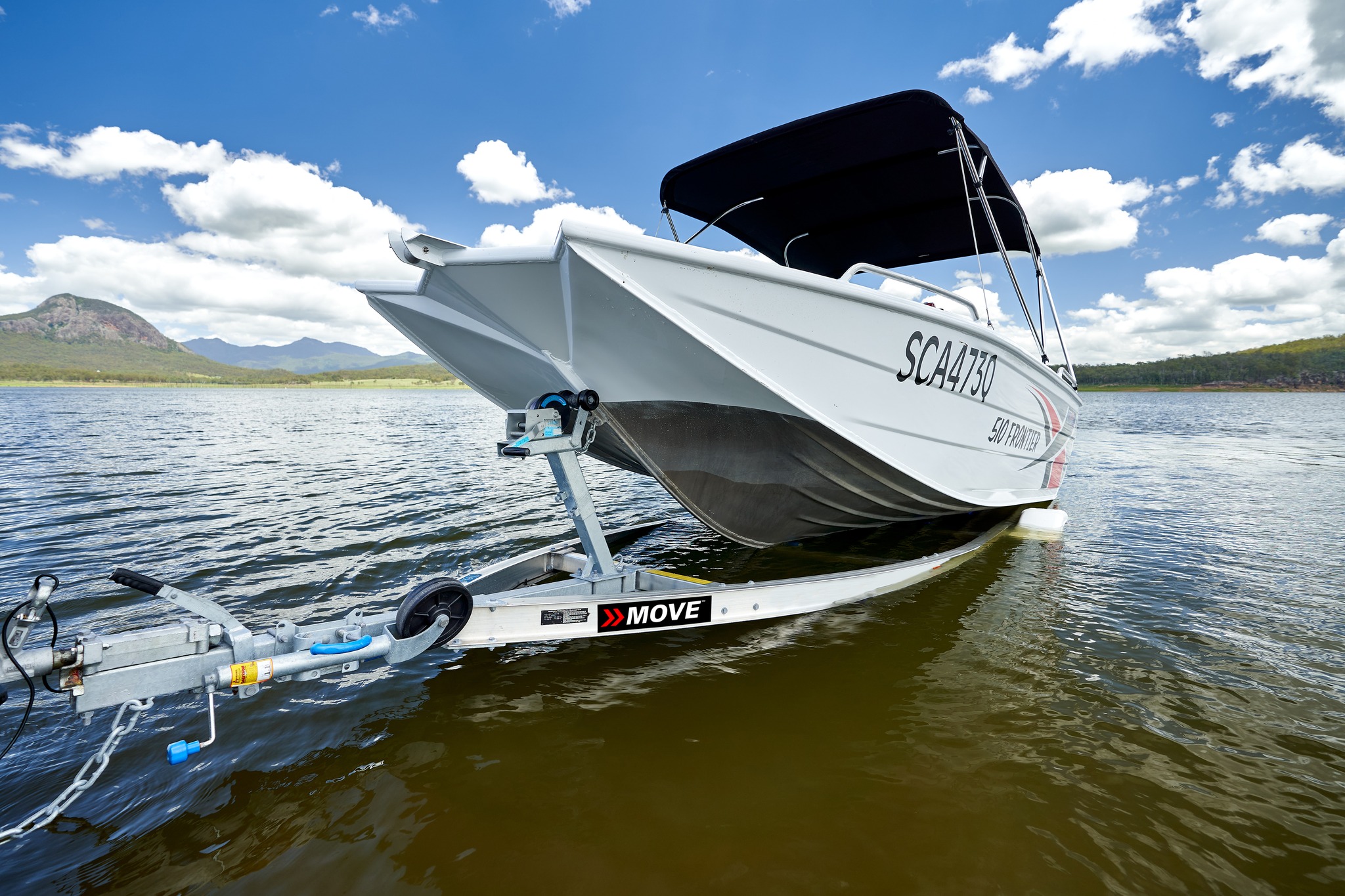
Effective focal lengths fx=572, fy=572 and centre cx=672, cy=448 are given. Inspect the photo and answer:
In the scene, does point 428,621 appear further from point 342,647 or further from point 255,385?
point 255,385

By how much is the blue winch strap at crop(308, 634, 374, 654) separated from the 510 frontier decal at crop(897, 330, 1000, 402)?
10.6ft

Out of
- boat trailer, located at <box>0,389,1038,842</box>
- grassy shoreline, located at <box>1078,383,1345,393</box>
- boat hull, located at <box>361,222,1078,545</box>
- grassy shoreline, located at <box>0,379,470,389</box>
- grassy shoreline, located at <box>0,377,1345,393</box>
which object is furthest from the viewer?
grassy shoreline, located at <box>0,379,470,389</box>

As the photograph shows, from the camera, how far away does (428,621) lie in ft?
8.00

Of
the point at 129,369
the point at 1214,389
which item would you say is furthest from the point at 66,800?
the point at 129,369

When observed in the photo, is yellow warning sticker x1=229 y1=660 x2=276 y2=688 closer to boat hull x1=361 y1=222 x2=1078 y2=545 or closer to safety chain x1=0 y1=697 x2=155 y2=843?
safety chain x1=0 y1=697 x2=155 y2=843

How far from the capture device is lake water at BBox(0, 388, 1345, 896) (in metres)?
1.88

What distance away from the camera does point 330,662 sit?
7.16 ft

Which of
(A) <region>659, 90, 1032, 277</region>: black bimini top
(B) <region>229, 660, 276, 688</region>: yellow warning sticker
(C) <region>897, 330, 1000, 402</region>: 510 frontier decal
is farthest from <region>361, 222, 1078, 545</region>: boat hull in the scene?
(B) <region>229, 660, 276, 688</region>: yellow warning sticker

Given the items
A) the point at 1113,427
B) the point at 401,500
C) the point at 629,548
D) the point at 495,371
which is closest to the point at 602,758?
the point at 495,371

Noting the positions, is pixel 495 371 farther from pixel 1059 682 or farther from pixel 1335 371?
pixel 1335 371

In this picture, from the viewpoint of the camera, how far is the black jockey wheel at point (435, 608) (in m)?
2.37

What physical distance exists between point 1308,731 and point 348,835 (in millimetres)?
4128

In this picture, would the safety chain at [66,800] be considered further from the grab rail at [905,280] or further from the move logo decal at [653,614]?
the grab rail at [905,280]

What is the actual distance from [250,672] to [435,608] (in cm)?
65
